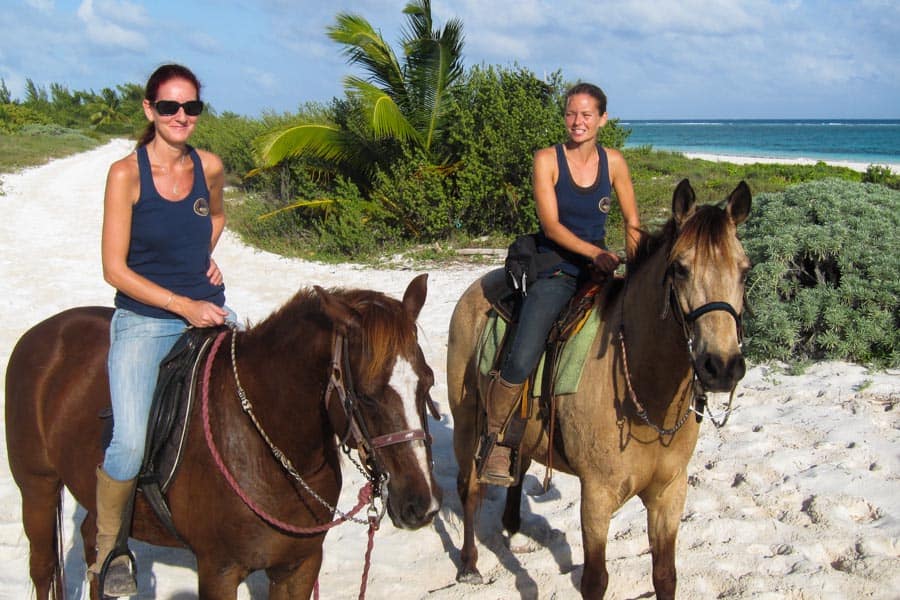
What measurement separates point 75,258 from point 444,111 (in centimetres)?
741

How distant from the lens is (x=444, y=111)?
1359 centimetres

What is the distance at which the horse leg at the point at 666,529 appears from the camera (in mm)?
3305

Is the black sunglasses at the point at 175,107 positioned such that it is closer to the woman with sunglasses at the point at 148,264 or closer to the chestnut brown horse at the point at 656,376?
the woman with sunglasses at the point at 148,264

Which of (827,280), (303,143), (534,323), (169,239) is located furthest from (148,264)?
(303,143)

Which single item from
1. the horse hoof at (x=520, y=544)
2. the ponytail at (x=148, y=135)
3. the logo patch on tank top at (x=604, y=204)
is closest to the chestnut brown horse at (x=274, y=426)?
the ponytail at (x=148, y=135)

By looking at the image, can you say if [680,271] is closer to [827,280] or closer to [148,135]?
[148,135]

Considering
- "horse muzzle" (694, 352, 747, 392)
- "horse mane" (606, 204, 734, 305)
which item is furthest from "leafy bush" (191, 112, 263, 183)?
"horse muzzle" (694, 352, 747, 392)

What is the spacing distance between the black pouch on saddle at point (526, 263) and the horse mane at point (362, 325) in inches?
Result: 54.4

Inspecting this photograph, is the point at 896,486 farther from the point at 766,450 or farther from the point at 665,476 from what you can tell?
the point at 665,476

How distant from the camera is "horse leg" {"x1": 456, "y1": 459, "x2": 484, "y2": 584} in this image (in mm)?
4052

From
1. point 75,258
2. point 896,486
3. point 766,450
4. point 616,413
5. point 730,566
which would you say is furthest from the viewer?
point 75,258

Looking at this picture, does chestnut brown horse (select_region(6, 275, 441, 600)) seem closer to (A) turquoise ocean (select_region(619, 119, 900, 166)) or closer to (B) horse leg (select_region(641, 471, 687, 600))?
(B) horse leg (select_region(641, 471, 687, 600))

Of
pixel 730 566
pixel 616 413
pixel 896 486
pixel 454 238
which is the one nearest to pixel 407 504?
pixel 616 413

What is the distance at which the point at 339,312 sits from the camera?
2.27m
